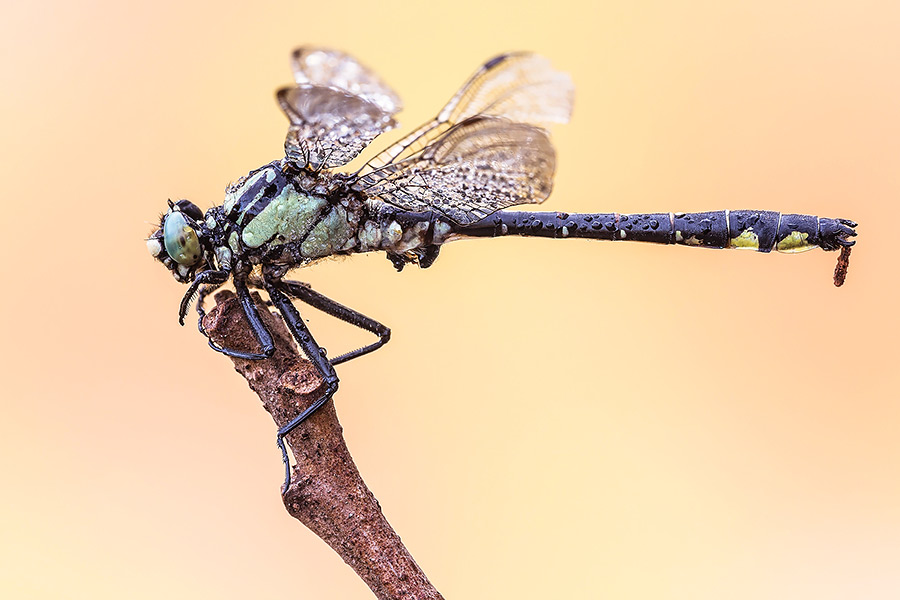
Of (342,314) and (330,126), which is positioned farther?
(342,314)

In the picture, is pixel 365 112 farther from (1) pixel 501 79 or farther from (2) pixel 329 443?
(2) pixel 329 443

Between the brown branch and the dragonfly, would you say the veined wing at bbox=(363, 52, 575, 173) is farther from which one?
the brown branch

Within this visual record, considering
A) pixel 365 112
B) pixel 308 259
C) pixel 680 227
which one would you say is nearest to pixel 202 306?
pixel 308 259

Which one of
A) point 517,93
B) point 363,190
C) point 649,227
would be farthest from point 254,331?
point 649,227

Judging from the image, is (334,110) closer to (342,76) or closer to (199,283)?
(342,76)

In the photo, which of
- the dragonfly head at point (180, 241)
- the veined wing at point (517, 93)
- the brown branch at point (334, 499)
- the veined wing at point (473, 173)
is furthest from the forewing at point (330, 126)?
the brown branch at point (334, 499)

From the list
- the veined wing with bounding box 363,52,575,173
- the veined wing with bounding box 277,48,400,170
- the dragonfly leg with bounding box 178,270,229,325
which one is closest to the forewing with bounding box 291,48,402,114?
the veined wing with bounding box 277,48,400,170
